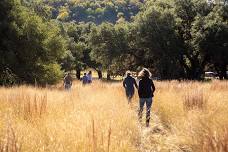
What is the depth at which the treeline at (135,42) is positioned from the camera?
34.1 meters

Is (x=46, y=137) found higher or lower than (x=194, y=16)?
lower

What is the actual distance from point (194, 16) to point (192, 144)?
4490 centimetres

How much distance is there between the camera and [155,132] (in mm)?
11641

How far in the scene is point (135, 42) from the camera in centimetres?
5228

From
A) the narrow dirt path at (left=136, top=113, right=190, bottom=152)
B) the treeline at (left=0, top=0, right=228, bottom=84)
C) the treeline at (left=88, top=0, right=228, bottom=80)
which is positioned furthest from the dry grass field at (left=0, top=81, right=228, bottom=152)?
the treeline at (left=88, top=0, right=228, bottom=80)

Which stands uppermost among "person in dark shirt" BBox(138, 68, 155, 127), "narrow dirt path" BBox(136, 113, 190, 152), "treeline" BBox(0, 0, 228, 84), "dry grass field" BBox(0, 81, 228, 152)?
"treeline" BBox(0, 0, 228, 84)

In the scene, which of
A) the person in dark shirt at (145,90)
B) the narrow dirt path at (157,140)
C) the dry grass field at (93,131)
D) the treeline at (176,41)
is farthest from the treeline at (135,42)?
the dry grass field at (93,131)

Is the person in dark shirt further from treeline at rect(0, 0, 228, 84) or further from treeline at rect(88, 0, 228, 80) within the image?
treeline at rect(88, 0, 228, 80)

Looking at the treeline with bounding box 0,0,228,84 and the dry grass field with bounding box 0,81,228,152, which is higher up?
the treeline with bounding box 0,0,228,84

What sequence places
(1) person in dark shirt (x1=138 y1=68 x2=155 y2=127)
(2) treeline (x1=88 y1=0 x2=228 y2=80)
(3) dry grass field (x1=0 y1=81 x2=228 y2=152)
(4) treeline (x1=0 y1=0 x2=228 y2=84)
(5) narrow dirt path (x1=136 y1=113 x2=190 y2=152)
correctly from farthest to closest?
(2) treeline (x1=88 y1=0 x2=228 y2=80), (4) treeline (x1=0 y1=0 x2=228 y2=84), (1) person in dark shirt (x1=138 y1=68 x2=155 y2=127), (5) narrow dirt path (x1=136 y1=113 x2=190 y2=152), (3) dry grass field (x1=0 y1=81 x2=228 y2=152)

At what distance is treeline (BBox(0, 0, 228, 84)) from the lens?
3406cm

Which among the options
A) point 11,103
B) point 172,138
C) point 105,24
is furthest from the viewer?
point 105,24

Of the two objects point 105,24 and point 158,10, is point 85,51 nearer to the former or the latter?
point 105,24

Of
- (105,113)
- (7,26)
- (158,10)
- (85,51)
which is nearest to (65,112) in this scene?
(105,113)
